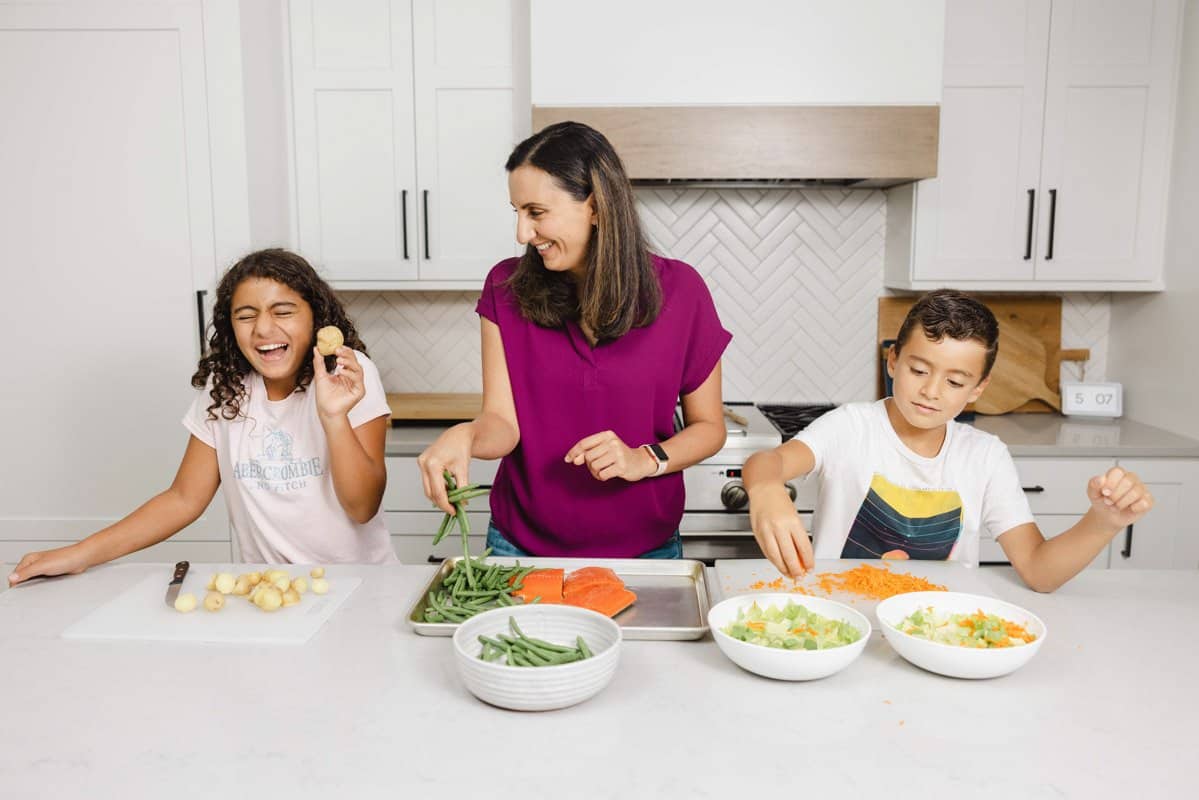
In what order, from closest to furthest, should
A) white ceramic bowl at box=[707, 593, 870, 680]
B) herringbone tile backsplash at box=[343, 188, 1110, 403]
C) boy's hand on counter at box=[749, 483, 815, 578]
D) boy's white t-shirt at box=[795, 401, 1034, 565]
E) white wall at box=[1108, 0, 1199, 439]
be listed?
white ceramic bowl at box=[707, 593, 870, 680]
boy's hand on counter at box=[749, 483, 815, 578]
boy's white t-shirt at box=[795, 401, 1034, 565]
white wall at box=[1108, 0, 1199, 439]
herringbone tile backsplash at box=[343, 188, 1110, 403]

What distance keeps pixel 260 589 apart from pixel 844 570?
949mm

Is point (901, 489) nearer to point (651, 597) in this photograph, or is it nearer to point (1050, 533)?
point (651, 597)

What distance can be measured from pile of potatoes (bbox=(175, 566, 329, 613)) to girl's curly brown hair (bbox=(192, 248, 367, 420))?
18.9 inches

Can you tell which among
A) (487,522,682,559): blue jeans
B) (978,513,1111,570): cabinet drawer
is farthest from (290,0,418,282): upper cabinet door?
(978,513,1111,570): cabinet drawer

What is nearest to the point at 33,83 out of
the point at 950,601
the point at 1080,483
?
the point at 950,601

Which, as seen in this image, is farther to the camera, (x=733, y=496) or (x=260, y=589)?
Result: (x=733, y=496)

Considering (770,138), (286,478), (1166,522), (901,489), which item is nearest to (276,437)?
(286,478)

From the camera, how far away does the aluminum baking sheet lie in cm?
131

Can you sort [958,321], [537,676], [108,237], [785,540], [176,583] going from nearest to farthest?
[537,676]
[785,540]
[176,583]
[958,321]
[108,237]

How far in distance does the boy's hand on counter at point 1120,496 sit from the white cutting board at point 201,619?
3.82ft

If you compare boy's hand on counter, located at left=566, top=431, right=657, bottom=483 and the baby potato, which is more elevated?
boy's hand on counter, located at left=566, top=431, right=657, bottom=483

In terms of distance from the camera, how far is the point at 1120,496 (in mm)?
1389

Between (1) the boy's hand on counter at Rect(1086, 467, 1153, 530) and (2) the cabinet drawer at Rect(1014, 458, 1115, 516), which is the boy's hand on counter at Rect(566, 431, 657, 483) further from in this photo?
(2) the cabinet drawer at Rect(1014, 458, 1115, 516)

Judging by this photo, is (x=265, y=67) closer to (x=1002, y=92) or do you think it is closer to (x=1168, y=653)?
(x=1002, y=92)
